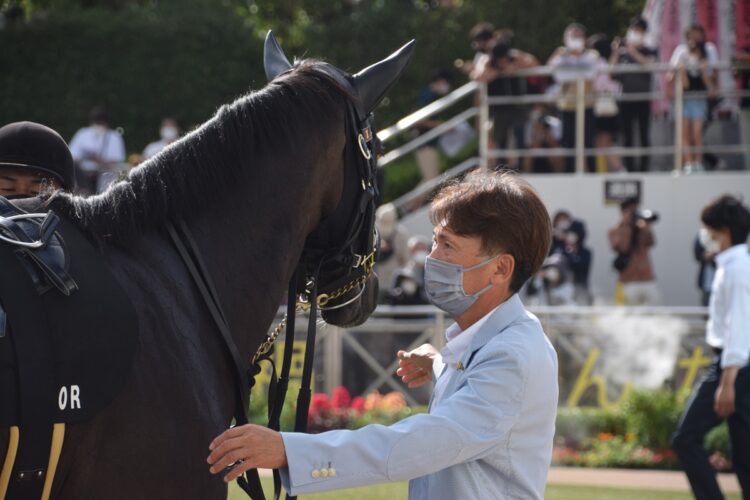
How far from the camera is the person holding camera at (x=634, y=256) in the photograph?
1253 centimetres

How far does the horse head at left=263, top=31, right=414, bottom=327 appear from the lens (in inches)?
138

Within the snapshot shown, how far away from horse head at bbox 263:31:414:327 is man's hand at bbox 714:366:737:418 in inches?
131

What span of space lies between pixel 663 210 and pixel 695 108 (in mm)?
1303

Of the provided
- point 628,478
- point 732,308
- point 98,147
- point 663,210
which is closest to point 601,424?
point 628,478

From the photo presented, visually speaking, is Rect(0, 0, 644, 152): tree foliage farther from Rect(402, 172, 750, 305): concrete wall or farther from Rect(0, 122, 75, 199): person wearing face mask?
Rect(0, 122, 75, 199): person wearing face mask

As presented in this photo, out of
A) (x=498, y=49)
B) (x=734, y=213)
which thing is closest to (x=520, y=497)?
(x=734, y=213)

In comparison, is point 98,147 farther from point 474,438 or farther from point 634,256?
point 474,438

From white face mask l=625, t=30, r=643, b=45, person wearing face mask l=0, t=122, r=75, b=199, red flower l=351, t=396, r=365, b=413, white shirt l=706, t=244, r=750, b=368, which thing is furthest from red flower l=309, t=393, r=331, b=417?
person wearing face mask l=0, t=122, r=75, b=199

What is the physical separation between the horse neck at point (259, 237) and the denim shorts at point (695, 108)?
10.8 meters

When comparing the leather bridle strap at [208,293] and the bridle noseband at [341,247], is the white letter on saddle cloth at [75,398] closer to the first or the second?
the leather bridle strap at [208,293]

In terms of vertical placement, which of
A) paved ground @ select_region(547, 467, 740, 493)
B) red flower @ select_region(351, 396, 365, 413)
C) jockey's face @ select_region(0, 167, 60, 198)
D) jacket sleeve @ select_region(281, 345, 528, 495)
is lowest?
paved ground @ select_region(547, 467, 740, 493)

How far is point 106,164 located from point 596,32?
1032cm

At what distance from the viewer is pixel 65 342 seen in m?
2.71

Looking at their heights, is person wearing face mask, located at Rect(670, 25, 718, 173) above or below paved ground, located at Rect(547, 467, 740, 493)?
above
